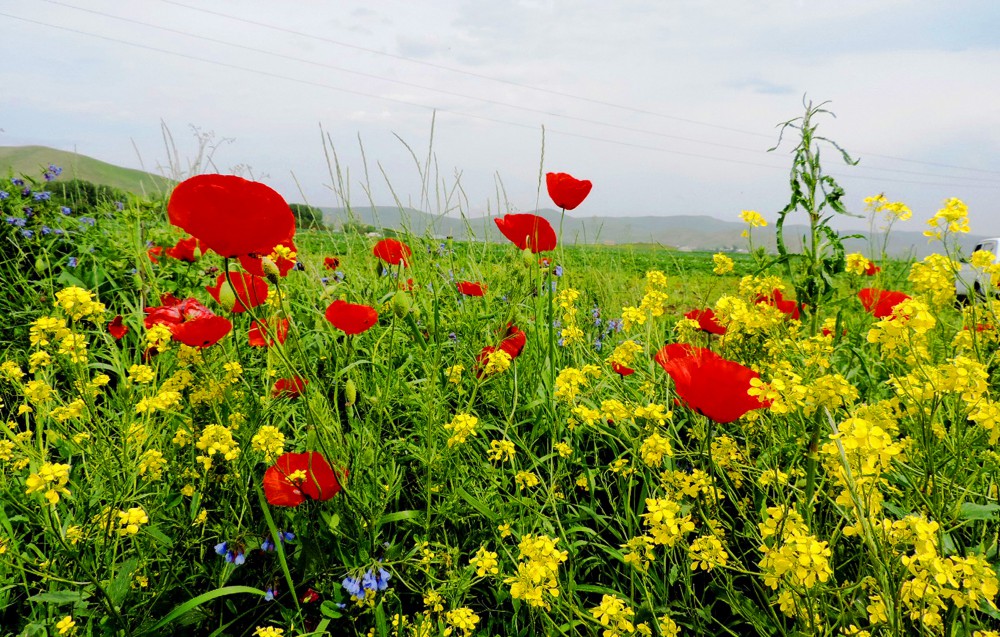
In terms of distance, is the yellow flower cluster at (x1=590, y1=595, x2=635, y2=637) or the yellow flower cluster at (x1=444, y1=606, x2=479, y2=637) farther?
the yellow flower cluster at (x1=444, y1=606, x2=479, y2=637)

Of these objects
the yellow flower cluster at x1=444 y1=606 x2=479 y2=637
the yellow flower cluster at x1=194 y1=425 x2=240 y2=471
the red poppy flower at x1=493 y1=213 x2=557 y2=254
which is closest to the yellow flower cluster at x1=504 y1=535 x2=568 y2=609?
the yellow flower cluster at x1=444 y1=606 x2=479 y2=637

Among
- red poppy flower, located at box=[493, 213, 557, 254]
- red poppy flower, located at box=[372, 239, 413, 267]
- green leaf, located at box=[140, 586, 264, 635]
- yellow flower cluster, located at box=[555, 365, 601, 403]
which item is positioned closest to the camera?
green leaf, located at box=[140, 586, 264, 635]

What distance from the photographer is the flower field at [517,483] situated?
1045 mm

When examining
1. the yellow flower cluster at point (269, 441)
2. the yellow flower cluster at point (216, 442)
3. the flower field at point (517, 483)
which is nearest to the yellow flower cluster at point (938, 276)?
the flower field at point (517, 483)

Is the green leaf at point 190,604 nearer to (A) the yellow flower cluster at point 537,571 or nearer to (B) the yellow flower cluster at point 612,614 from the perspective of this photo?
(A) the yellow flower cluster at point 537,571

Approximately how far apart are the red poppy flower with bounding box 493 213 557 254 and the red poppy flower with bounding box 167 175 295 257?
94 centimetres

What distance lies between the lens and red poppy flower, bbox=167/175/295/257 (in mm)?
1096

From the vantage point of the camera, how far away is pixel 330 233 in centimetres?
340

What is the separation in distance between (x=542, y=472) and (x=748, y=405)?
2.80 feet

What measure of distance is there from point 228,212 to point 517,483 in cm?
89

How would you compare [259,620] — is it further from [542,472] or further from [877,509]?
[877,509]

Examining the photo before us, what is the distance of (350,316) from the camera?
1422mm

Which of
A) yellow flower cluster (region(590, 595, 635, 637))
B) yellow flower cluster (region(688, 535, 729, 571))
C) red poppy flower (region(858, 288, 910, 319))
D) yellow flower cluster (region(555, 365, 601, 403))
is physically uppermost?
red poppy flower (region(858, 288, 910, 319))

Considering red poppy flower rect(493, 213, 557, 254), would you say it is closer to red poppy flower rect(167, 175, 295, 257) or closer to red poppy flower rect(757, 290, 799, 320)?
red poppy flower rect(757, 290, 799, 320)
